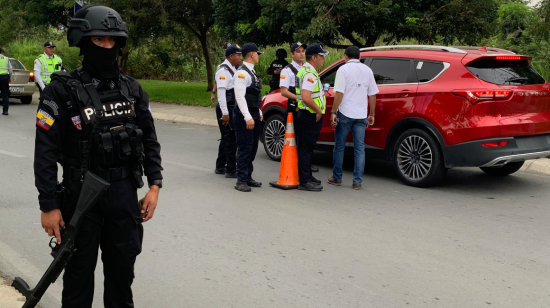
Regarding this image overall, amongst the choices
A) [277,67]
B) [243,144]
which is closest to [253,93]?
[243,144]

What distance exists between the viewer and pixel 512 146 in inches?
294

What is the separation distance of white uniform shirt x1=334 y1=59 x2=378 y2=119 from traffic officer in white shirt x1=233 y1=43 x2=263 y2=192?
42.4 inches

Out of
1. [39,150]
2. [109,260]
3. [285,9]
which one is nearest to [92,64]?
[39,150]

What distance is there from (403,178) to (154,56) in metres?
24.5

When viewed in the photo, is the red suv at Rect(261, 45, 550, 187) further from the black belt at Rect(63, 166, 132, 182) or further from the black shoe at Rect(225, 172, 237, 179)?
the black belt at Rect(63, 166, 132, 182)

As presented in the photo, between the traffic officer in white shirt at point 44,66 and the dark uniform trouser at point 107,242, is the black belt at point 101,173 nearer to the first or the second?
the dark uniform trouser at point 107,242

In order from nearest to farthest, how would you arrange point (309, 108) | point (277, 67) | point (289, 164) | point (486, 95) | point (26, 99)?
point (486, 95), point (309, 108), point (289, 164), point (277, 67), point (26, 99)

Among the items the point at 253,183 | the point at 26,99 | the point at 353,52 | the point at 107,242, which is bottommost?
the point at 26,99

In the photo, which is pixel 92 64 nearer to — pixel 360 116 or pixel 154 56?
pixel 360 116

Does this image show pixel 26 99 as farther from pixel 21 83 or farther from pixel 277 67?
pixel 277 67

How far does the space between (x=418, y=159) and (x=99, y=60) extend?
5.62 meters

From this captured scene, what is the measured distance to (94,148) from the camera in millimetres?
3162

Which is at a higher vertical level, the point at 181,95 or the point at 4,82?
the point at 4,82

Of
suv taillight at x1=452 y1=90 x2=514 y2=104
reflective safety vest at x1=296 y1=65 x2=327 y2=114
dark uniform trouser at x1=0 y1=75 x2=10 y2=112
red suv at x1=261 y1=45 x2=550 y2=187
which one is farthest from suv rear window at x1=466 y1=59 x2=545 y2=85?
dark uniform trouser at x1=0 y1=75 x2=10 y2=112
